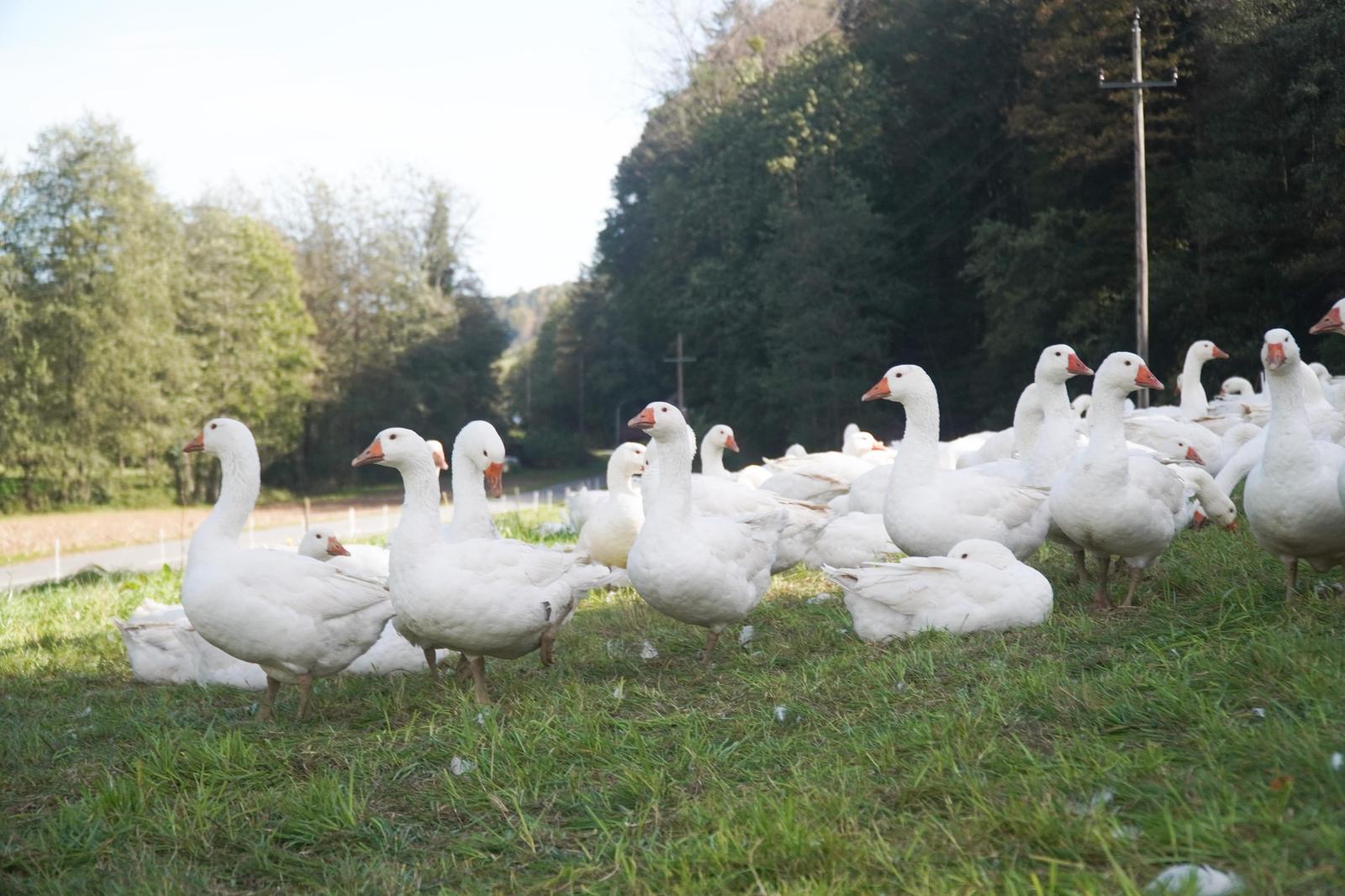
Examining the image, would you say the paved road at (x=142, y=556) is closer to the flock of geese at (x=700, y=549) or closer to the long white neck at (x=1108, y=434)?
the flock of geese at (x=700, y=549)

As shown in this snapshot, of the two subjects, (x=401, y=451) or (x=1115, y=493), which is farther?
(x=1115, y=493)

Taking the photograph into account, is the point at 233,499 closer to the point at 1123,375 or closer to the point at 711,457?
the point at 1123,375

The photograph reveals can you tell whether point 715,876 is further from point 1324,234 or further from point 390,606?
point 1324,234

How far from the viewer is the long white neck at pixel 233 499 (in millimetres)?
6250

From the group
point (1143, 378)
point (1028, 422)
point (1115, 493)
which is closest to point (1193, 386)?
point (1028, 422)

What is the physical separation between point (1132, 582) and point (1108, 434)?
0.91m

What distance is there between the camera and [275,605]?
5.92m

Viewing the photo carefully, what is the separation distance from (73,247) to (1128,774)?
41.8 m

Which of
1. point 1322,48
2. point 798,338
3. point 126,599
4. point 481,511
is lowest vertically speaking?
point 126,599

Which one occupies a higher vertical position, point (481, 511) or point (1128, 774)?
point (481, 511)

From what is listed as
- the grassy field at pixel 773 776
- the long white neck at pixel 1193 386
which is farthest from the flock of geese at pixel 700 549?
the long white neck at pixel 1193 386

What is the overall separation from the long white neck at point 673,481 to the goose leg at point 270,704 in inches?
92.9

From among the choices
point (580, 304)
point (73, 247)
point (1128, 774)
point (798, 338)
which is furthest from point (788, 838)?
point (580, 304)

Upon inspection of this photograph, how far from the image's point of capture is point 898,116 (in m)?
42.5
